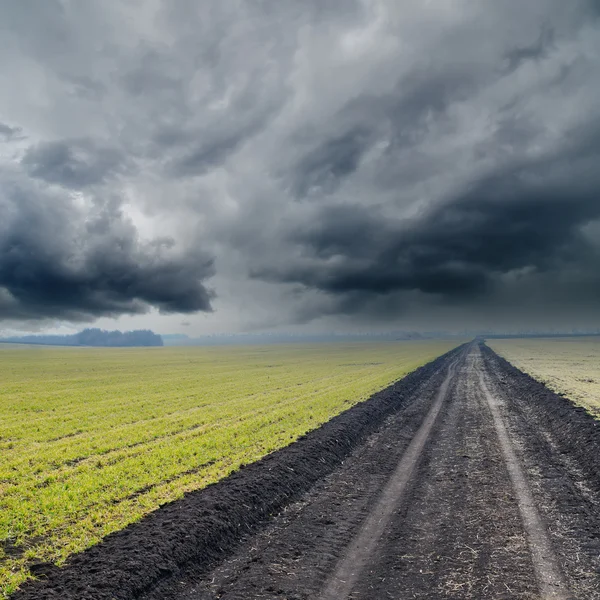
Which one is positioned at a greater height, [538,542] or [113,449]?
[538,542]

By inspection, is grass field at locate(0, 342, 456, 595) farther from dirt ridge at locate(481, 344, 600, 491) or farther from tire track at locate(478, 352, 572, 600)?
dirt ridge at locate(481, 344, 600, 491)

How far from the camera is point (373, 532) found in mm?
9828

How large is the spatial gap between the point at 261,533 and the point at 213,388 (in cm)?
3279

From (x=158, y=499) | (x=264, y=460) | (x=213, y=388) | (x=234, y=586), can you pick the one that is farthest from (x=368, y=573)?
(x=213, y=388)

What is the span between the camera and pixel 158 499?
39.2 ft

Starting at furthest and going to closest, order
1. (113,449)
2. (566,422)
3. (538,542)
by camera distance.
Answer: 1. (566,422)
2. (113,449)
3. (538,542)

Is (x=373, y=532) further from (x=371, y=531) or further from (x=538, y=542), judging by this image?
(x=538, y=542)

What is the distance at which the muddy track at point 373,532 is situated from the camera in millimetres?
7645

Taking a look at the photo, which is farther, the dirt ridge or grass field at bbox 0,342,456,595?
the dirt ridge

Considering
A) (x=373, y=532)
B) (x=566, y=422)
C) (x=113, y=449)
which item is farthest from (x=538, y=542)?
(x=113, y=449)

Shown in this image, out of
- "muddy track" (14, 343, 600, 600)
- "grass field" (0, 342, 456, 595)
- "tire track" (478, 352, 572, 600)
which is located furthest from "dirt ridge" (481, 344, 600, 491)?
"grass field" (0, 342, 456, 595)

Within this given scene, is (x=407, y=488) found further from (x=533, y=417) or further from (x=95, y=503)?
(x=533, y=417)

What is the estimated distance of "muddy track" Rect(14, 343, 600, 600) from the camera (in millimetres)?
7645

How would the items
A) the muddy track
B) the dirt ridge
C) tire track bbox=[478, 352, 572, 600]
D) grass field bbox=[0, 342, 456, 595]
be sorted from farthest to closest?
the dirt ridge
grass field bbox=[0, 342, 456, 595]
the muddy track
tire track bbox=[478, 352, 572, 600]
